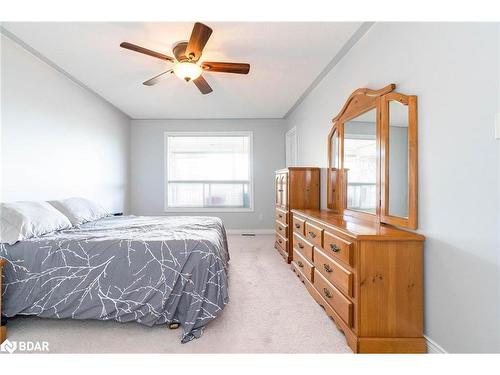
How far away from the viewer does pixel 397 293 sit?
160 centimetres

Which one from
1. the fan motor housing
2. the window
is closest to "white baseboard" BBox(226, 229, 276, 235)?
the window

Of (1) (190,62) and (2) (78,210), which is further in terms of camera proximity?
(2) (78,210)

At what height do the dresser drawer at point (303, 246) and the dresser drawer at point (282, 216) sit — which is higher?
the dresser drawer at point (282, 216)

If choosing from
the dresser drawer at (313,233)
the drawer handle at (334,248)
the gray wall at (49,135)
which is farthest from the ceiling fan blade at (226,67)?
the gray wall at (49,135)

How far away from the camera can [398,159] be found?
184cm

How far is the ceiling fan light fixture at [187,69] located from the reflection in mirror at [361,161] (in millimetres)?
1651

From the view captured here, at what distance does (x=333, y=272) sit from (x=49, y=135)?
3.54 metres

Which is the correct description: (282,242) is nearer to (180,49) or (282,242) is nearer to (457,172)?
(457,172)

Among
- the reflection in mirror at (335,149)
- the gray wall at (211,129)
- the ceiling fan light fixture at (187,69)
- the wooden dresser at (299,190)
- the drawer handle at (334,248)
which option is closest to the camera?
the drawer handle at (334,248)

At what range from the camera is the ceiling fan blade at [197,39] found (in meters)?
1.93

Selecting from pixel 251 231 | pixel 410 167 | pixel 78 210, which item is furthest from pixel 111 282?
pixel 251 231

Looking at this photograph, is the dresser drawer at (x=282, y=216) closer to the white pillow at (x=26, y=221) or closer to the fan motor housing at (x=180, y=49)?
the fan motor housing at (x=180, y=49)

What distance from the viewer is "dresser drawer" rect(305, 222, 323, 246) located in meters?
2.24
